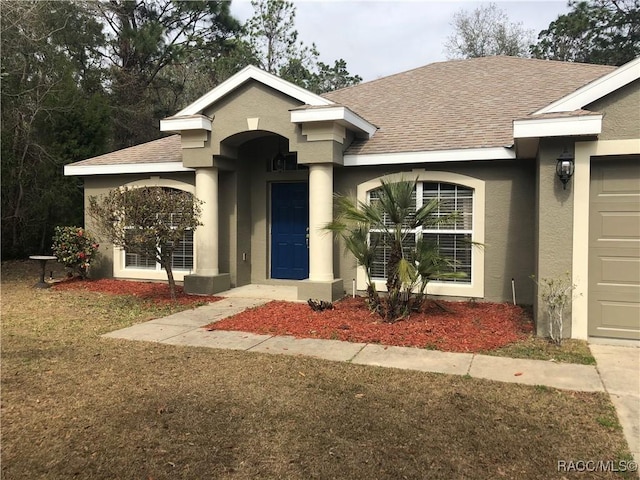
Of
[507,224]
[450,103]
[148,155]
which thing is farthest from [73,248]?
[507,224]

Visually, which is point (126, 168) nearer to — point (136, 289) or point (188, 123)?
point (188, 123)

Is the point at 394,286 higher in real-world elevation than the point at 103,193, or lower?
lower

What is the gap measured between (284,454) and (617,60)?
25.9m

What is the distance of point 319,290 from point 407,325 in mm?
2297

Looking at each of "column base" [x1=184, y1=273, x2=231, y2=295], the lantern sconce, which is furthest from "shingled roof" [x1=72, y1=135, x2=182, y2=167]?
the lantern sconce

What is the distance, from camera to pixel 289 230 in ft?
37.2

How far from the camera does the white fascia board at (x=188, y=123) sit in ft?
32.4

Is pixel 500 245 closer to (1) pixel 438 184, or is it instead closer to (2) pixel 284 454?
(1) pixel 438 184

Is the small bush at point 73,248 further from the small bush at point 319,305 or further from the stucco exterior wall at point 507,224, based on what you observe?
the stucco exterior wall at point 507,224

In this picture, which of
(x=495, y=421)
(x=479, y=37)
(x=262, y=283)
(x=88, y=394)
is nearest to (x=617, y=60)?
(x=479, y=37)

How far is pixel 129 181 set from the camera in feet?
40.1

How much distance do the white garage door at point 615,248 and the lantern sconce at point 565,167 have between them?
0.43m

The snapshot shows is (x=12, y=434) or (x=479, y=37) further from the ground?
(x=479, y=37)

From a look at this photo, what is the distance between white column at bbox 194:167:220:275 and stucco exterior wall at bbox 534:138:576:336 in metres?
6.40
